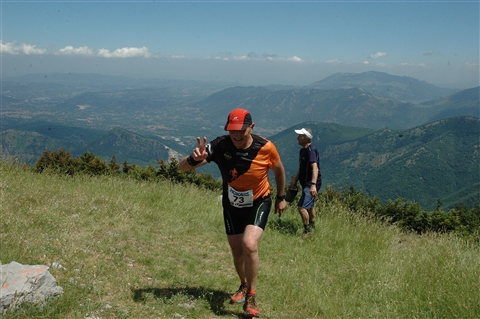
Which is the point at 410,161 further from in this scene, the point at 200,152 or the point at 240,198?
the point at 200,152

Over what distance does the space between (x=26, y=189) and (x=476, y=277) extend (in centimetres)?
735

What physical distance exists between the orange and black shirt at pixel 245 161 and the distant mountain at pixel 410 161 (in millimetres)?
77770

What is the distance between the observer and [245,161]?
3.71 metres

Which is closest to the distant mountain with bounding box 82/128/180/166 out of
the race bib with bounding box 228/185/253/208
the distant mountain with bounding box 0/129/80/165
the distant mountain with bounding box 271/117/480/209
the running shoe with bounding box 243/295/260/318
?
the distant mountain with bounding box 0/129/80/165

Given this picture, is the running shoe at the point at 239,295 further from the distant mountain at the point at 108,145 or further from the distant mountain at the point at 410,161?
the distant mountain at the point at 108,145

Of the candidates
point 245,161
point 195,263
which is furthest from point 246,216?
point 195,263

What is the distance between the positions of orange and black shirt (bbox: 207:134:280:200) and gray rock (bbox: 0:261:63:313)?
1.90 m

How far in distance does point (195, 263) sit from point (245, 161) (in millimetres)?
2057

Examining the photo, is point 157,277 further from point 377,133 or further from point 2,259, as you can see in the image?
point 377,133

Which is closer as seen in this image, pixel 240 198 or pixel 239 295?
pixel 240 198

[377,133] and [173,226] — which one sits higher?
[173,226]

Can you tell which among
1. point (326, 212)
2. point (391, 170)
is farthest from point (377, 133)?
point (326, 212)

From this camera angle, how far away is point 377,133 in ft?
543

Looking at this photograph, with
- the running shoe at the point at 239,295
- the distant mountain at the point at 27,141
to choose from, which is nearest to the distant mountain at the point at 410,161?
the running shoe at the point at 239,295
